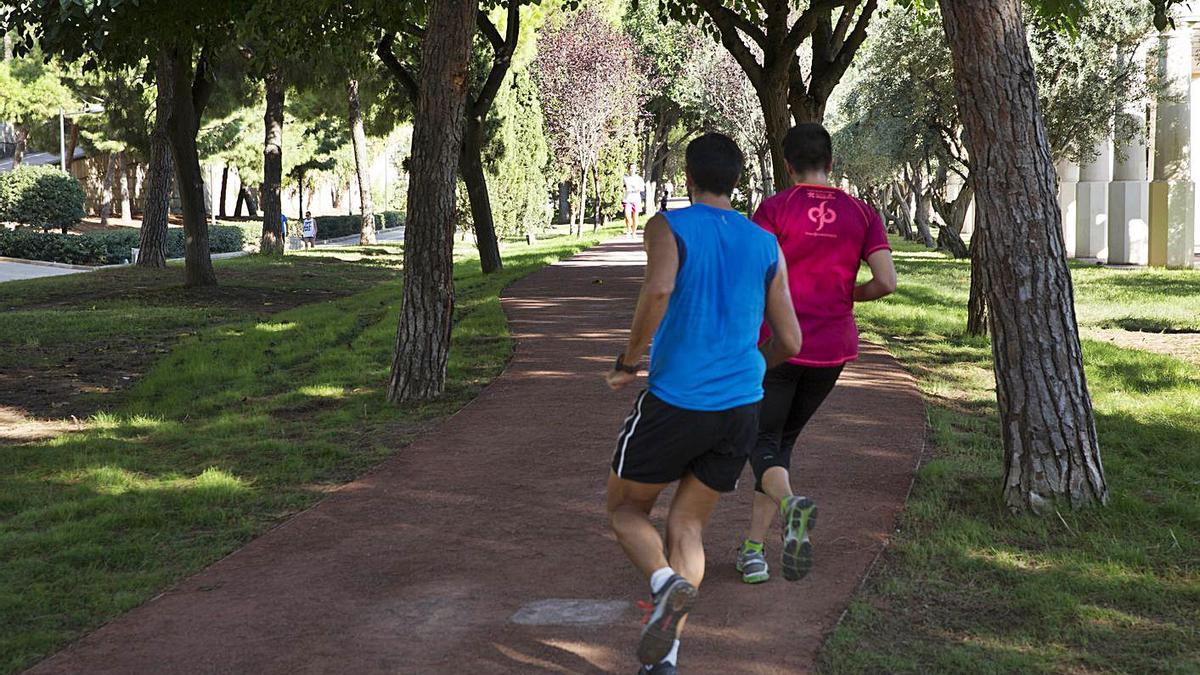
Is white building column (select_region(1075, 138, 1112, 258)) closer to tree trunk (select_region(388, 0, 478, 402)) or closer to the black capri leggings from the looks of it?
tree trunk (select_region(388, 0, 478, 402))

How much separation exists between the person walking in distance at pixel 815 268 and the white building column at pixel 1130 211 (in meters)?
21.7

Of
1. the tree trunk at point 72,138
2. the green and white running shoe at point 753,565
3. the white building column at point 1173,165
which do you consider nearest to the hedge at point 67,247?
the white building column at point 1173,165

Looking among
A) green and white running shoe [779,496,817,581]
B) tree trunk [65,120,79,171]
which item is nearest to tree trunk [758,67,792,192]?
green and white running shoe [779,496,817,581]

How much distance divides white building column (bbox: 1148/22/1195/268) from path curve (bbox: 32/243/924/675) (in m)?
17.2

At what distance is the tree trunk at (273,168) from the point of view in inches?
1266

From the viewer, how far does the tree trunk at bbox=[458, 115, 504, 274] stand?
22859 mm

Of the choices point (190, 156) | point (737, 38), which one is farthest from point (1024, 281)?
point (190, 156)

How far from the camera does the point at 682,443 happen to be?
396 cm

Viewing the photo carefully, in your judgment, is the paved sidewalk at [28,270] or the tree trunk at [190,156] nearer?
the tree trunk at [190,156]

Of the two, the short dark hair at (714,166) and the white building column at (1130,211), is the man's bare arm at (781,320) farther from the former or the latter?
the white building column at (1130,211)

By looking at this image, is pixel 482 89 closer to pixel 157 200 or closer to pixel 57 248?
pixel 157 200

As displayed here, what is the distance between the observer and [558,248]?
3350 cm

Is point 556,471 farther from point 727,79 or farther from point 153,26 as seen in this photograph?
point 727,79

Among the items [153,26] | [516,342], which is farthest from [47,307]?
[516,342]
